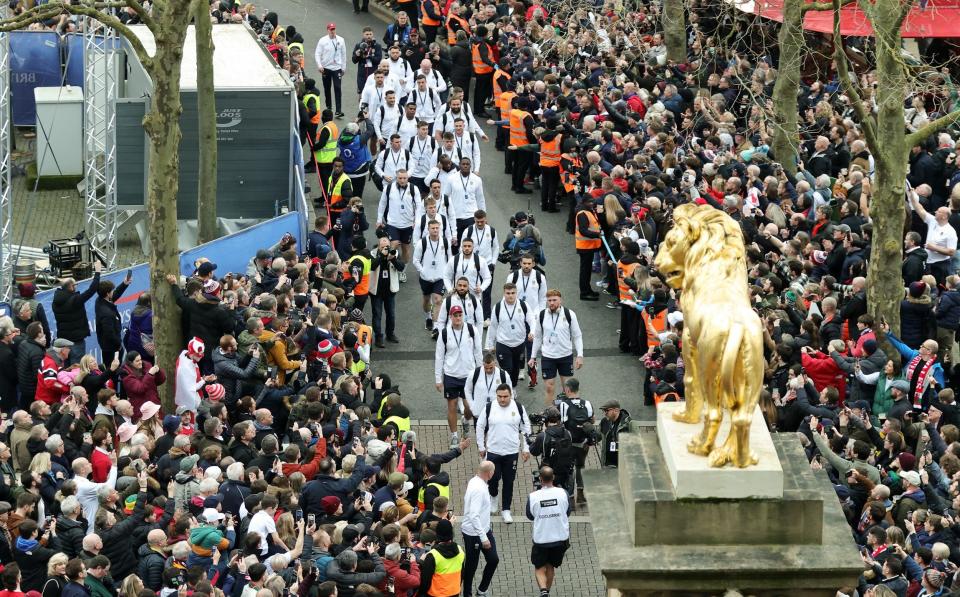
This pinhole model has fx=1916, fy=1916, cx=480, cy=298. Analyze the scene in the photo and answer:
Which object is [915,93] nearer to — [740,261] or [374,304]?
[374,304]

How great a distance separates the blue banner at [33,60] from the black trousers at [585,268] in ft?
38.1

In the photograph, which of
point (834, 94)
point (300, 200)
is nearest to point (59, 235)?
point (300, 200)

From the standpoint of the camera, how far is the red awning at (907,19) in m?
32.0

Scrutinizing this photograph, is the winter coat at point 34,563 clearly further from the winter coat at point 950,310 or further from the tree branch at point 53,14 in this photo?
the winter coat at point 950,310

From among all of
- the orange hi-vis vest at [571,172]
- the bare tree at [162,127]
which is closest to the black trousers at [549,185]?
the orange hi-vis vest at [571,172]

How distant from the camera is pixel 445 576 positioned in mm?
17984

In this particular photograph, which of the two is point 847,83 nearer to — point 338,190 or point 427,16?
point 338,190

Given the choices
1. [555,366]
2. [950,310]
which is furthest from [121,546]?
[950,310]

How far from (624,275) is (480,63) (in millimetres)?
10036

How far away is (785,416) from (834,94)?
11.6m

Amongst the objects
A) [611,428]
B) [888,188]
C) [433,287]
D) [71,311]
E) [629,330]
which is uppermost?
[888,188]

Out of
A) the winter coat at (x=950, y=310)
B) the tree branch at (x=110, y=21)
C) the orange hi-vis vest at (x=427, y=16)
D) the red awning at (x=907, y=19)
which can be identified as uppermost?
the tree branch at (x=110, y=21)

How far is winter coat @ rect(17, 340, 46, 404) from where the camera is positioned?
21141 mm

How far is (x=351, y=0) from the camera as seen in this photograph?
42281 millimetres
